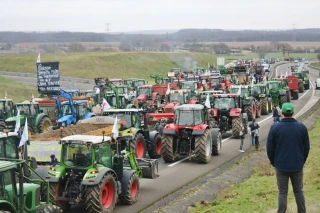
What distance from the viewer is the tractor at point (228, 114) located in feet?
90.2

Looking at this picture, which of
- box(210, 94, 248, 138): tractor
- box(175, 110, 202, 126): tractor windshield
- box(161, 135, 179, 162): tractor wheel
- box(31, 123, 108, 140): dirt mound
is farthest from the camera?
box(210, 94, 248, 138): tractor

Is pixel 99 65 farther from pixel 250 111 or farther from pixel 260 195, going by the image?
pixel 260 195

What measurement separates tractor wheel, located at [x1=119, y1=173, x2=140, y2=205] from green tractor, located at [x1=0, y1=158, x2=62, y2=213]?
4.20 meters

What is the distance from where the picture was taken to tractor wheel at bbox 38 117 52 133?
1103 inches

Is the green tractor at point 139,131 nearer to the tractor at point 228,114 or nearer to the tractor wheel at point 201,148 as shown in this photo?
the tractor wheel at point 201,148

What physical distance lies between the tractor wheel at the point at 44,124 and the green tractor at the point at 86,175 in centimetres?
1377

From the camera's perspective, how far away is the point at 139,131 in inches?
826

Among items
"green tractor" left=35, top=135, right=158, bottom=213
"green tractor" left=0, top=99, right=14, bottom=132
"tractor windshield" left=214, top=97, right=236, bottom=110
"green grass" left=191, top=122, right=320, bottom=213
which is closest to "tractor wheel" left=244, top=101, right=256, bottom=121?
"tractor windshield" left=214, top=97, right=236, bottom=110

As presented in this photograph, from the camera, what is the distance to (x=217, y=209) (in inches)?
A: 514

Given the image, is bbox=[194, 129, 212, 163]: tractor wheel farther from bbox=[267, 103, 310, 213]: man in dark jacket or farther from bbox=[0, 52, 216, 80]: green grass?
bbox=[0, 52, 216, 80]: green grass

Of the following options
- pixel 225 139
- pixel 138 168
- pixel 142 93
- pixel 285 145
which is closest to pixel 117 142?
pixel 138 168

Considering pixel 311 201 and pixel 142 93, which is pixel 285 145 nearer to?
pixel 311 201

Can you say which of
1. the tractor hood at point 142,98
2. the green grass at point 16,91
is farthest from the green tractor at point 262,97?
the green grass at point 16,91

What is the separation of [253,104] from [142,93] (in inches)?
435
